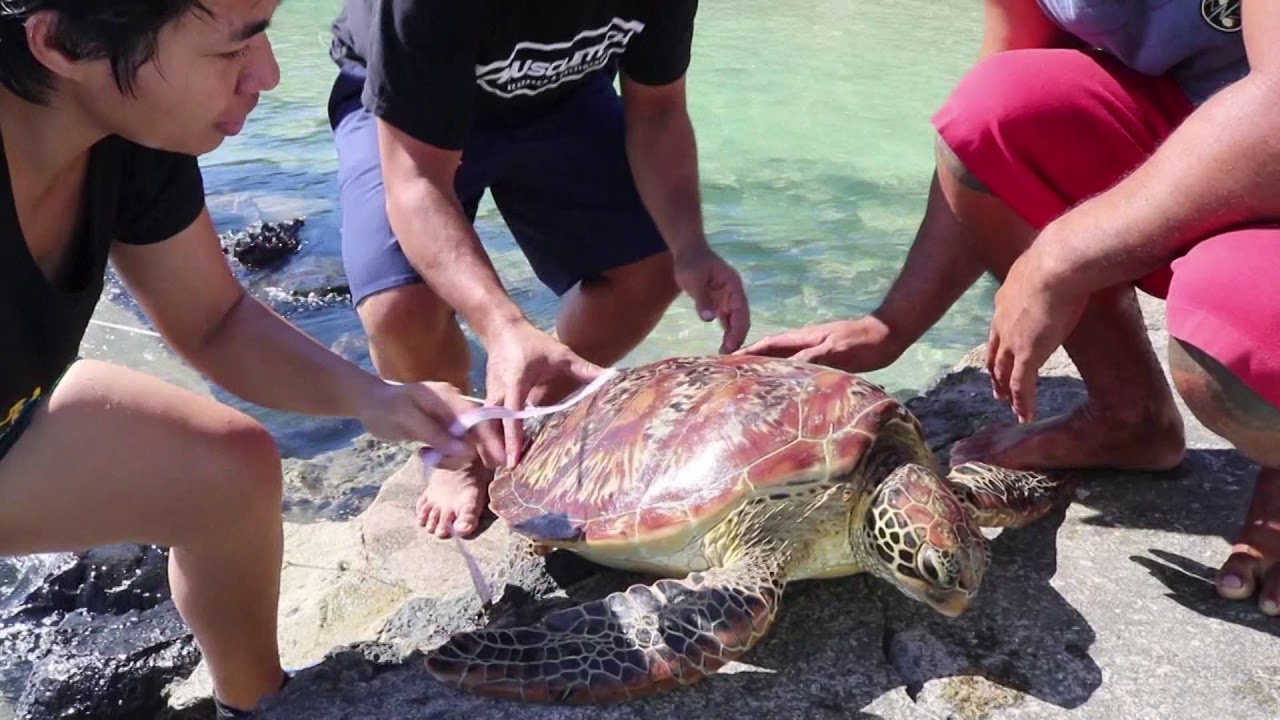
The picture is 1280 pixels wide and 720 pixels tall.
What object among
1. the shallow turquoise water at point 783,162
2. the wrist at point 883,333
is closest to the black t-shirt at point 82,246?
the wrist at point 883,333

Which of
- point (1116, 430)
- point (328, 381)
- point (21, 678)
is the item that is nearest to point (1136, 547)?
point (1116, 430)

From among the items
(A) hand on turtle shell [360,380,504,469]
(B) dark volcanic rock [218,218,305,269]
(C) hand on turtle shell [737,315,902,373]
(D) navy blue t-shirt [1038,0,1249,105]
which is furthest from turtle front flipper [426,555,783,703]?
(B) dark volcanic rock [218,218,305,269]

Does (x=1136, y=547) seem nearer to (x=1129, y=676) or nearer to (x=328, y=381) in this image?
(x=1129, y=676)

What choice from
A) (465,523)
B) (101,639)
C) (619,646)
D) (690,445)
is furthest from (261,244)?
A: (619,646)

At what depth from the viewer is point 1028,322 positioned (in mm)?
2023

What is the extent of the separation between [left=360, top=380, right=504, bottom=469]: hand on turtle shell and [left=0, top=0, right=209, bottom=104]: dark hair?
686 mm

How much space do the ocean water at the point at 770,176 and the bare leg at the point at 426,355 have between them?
104 centimetres

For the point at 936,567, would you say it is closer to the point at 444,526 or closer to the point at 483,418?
the point at 483,418

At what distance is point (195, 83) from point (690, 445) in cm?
112

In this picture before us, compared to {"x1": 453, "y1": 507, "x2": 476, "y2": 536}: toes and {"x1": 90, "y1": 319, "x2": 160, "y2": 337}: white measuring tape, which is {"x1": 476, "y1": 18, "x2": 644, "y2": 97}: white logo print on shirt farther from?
{"x1": 90, "y1": 319, "x2": 160, "y2": 337}: white measuring tape

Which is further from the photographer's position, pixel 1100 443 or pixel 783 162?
pixel 783 162

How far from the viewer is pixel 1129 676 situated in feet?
6.14

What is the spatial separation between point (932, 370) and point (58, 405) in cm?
320

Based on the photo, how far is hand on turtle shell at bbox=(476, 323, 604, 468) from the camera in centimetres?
220
